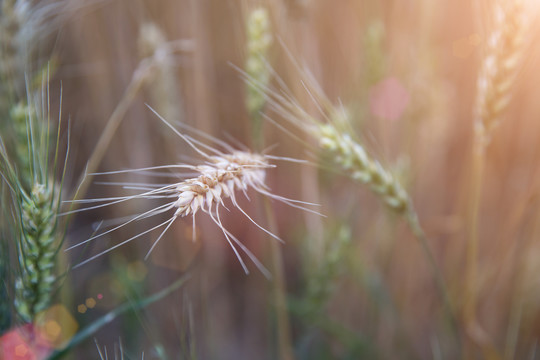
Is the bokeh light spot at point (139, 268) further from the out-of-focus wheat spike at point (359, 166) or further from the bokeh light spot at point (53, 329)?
the out-of-focus wheat spike at point (359, 166)

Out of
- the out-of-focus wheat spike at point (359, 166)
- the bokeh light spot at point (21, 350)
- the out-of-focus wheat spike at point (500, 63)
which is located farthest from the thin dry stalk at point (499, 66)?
the bokeh light spot at point (21, 350)

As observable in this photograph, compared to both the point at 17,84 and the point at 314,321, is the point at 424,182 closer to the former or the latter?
the point at 314,321

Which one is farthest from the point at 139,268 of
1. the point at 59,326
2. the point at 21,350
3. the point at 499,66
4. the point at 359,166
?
the point at 499,66

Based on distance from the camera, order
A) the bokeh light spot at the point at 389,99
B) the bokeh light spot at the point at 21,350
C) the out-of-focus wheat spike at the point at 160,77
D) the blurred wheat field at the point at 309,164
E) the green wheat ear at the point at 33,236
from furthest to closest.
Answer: the bokeh light spot at the point at 389,99 < the out-of-focus wheat spike at the point at 160,77 < the blurred wheat field at the point at 309,164 < the bokeh light spot at the point at 21,350 < the green wheat ear at the point at 33,236

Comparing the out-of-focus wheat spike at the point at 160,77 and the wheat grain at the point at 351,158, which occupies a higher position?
the out-of-focus wheat spike at the point at 160,77

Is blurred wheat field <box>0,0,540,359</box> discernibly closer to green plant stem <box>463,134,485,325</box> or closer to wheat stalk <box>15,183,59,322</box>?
green plant stem <box>463,134,485,325</box>

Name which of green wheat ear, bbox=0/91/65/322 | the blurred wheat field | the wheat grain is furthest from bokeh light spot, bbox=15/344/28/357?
the wheat grain

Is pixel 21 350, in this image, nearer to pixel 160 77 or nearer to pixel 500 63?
pixel 160 77

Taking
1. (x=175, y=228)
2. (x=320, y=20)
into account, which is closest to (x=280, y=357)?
(x=175, y=228)
